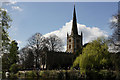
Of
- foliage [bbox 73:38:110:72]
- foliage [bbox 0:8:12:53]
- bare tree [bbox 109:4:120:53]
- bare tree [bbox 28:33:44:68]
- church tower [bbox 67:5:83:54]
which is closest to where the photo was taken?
foliage [bbox 0:8:12:53]

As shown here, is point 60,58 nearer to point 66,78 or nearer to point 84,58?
point 66,78

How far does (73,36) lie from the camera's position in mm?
61719

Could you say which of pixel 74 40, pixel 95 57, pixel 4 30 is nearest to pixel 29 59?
pixel 95 57

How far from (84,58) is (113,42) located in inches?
384

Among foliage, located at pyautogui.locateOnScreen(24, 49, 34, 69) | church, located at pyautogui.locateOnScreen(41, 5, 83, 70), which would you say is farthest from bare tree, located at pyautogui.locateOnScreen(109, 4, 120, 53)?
foliage, located at pyautogui.locateOnScreen(24, 49, 34, 69)

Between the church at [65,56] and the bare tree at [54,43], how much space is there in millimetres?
1374

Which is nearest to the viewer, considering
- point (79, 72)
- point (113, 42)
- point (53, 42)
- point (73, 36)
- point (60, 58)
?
point (113, 42)

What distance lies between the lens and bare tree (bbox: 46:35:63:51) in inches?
1540

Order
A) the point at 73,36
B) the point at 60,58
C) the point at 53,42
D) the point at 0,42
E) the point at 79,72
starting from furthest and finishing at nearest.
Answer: the point at 73,36
the point at 60,58
the point at 53,42
the point at 79,72
the point at 0,42

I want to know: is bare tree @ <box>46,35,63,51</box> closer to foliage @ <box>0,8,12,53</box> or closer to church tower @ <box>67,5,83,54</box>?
church tower @ <box>67,5,83,54</box>

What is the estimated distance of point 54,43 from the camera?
130 feet

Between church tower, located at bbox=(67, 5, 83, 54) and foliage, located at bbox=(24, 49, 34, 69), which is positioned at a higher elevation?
church tower, located at bbox=(67, 5, 83, 54)

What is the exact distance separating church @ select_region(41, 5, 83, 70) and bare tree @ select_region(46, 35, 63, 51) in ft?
4.51

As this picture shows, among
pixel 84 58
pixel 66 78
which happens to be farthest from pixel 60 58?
pixel 84 58
